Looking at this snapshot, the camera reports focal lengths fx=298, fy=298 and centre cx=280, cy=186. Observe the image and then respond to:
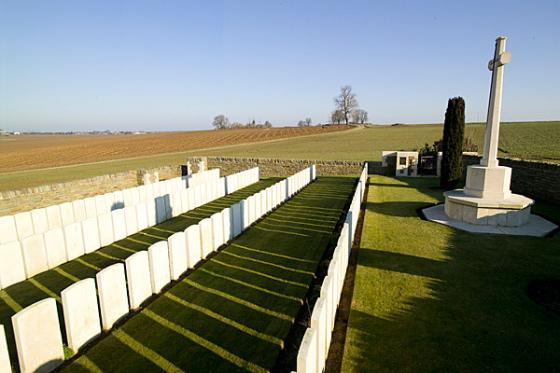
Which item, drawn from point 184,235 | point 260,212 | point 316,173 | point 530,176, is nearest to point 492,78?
point 530,176

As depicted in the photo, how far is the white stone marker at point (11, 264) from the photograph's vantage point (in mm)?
5223

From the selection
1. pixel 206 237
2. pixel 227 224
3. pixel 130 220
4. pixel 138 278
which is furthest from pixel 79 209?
pixel 138 278

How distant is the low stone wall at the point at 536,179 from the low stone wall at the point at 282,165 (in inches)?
341

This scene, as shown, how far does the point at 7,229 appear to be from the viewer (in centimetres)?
725

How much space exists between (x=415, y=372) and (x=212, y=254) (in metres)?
4.59

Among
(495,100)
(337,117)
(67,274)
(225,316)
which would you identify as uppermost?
(337,117)

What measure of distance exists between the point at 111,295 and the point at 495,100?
10.0 meters

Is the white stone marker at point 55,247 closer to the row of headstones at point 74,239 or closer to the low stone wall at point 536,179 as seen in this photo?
the row of headstones at point 74,239

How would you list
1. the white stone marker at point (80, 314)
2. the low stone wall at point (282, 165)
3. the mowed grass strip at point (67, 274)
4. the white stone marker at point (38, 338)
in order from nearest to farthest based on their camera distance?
the white stone marker at point (38, 338) → the white stone marker at point (80, 314) → the mowed grass strip at point (67, 274) → the low stone wall at point (282, 165)

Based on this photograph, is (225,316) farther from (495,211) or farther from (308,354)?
(495,211)

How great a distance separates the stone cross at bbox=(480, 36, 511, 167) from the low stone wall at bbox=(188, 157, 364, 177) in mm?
11314

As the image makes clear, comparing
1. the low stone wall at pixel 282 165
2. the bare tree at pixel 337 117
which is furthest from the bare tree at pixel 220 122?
the low stone wall at pixel 282 165

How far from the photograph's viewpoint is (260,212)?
31.6ft

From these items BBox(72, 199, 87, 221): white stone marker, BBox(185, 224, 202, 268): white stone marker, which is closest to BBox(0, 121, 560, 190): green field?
BBox(72, 199, 87, 221): white stone marker
